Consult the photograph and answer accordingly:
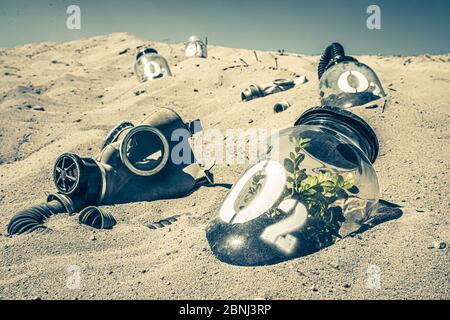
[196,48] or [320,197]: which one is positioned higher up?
[196,48]

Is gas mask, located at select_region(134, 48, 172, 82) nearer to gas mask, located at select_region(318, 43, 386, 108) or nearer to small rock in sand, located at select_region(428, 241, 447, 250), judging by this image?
gas mask, located at select_region(318, 43, 386, 108)

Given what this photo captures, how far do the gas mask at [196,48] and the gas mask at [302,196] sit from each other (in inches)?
489

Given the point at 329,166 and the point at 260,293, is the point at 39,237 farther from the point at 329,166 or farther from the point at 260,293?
the point at 329,166

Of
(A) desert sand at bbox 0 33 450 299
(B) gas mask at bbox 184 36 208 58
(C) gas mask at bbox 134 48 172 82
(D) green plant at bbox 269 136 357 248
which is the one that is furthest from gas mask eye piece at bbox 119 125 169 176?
(B) gas mask at bbox 184 36 208 58

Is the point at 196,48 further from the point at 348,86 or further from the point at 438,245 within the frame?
the point at 438,245

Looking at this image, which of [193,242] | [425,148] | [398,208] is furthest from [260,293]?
[425,148]

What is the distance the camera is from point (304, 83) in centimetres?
800

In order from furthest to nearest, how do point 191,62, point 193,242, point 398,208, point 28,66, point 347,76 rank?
point 28,66 < point 191,62 < point 347,76 < point 398,208 < point 193,242

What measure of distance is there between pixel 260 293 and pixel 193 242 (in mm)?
855

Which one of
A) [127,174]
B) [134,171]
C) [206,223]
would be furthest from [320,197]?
[127,174]

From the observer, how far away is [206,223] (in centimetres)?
354

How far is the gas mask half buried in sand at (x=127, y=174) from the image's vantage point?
3.80 meters

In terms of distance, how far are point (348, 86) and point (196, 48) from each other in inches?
397

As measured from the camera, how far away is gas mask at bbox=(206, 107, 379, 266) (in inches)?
107
